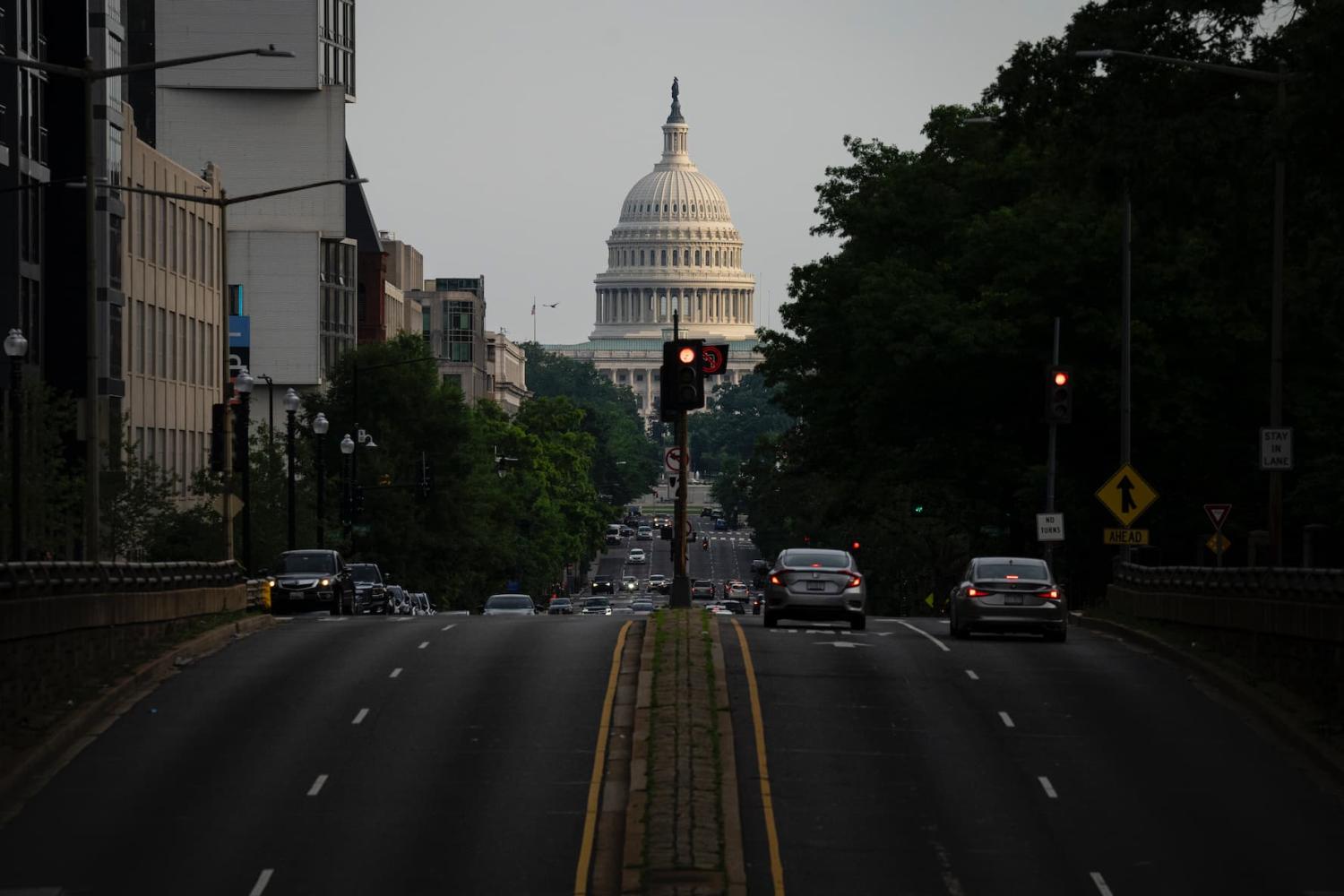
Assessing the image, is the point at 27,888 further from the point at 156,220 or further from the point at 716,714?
the point at 156,220

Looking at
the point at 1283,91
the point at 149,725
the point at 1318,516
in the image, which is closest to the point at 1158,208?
the point at 1283,91

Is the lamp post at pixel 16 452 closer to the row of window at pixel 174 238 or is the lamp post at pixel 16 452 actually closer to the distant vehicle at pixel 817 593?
the distant vehicle at pixel 817 593

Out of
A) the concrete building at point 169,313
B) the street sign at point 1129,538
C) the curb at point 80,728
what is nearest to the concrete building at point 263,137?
the concrete building at point 169,313

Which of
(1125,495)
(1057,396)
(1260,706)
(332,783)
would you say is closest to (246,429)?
(1057,396)

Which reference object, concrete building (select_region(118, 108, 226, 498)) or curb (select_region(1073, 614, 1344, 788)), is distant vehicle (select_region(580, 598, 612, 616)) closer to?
concrete building (select_region(118, 108, 226, 498))

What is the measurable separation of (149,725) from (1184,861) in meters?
12.5

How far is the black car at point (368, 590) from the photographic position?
66.5 m

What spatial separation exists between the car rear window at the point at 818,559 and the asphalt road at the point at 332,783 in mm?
8877

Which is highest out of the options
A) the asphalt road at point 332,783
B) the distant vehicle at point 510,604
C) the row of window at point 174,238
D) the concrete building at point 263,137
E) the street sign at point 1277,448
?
the concrete building at point 263,137

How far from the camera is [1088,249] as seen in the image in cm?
6538

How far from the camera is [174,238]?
91188 millimetres

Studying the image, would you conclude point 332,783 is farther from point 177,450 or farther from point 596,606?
point 596,606

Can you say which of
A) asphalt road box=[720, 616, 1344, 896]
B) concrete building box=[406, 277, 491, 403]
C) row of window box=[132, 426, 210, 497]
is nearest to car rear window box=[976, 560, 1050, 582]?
asphalt road box=[720, 616, 1344, 896]

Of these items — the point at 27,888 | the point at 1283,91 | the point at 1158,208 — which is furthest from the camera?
the point at 1158,208
